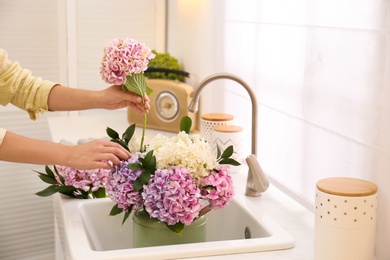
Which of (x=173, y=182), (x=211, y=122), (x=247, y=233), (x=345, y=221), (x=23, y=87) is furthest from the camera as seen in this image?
(x=211, y=122)

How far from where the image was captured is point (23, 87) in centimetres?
189

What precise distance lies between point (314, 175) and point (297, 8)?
19.3 inches

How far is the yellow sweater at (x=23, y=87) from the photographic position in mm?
1882

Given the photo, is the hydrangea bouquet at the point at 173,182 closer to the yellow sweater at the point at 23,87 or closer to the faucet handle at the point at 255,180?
the faucet handle at the point at 255,180

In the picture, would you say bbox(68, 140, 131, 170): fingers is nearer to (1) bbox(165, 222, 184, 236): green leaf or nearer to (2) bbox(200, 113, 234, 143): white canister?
(1) bbox(165, 222, 184, 236): green leaf

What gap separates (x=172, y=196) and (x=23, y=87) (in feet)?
2.54

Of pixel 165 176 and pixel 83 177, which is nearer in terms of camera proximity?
pixel 165 176

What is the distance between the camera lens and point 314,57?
1.68 meters

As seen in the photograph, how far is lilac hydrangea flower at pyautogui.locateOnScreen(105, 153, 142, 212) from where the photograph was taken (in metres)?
1.41

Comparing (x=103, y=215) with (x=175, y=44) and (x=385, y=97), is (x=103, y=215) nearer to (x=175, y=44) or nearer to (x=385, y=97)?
(x=385, y=97)

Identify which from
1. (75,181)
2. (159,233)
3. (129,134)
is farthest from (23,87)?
(159,233)

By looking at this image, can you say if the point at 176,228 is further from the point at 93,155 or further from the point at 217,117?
the point at 217,117

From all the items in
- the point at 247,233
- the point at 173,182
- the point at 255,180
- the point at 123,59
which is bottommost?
the point at 247,233

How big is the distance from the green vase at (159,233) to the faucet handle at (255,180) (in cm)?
30
